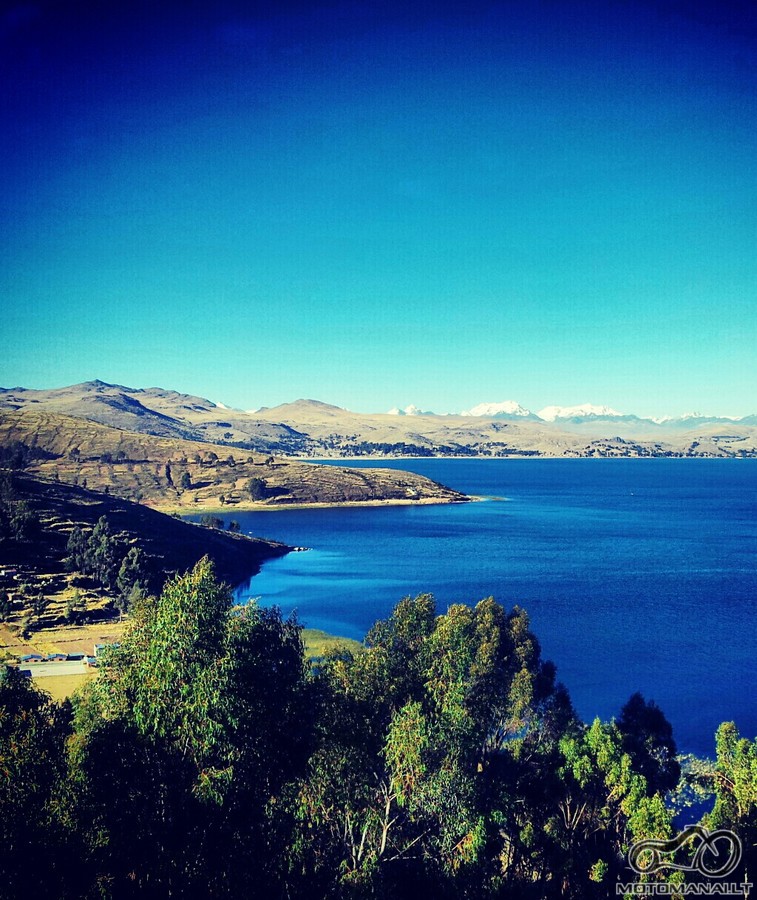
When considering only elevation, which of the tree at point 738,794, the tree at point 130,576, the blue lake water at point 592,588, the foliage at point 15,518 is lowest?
the blue lake water at point 592,588

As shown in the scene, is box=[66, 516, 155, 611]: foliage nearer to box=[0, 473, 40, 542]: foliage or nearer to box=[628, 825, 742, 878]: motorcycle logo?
box=[0, 473, 40, 542]: foliage

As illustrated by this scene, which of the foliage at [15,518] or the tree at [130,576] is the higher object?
the foliage at [15,518]

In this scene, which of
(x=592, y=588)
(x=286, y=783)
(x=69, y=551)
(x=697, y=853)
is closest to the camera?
(x=286, y=783)

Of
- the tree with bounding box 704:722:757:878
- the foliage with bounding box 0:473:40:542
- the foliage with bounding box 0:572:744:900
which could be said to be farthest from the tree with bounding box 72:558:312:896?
the foliage with bounding box 0:473:40:542

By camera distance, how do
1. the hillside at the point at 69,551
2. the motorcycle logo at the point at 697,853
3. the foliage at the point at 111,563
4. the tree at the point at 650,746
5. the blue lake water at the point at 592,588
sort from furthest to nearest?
the foliage at the point at 111,563 < the hillside at the point at 69,551 < the blue lake water at the point at 592,588 < the tree at the point at 650,746 < the motorcycle logo at the point at 697,853

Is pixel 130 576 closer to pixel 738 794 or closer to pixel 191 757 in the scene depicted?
pixel 191 757

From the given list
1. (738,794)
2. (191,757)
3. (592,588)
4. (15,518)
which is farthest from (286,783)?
(15,518)

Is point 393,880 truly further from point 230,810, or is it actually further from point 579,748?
point 579,748

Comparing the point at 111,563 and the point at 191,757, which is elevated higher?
the point at 191,757

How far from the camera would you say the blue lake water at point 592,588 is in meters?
64.2

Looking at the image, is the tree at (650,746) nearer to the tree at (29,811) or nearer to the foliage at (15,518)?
the tree at (29,811)

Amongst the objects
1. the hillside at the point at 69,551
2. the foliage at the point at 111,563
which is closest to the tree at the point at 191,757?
the hillside at the point at 69,551

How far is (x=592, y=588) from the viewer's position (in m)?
106

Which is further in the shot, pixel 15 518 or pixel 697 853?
pixel 15 518
